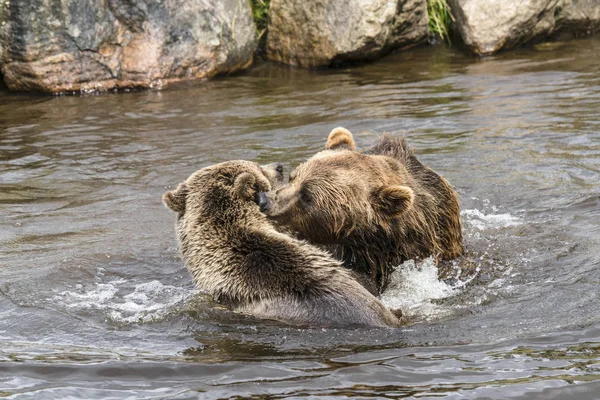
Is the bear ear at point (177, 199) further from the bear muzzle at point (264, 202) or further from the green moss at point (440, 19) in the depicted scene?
the green moss at point (440, 19)

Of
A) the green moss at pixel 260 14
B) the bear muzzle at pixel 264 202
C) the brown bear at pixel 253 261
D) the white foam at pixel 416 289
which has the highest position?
the green moss at pixel 260 14

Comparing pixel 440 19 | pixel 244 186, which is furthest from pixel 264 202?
pixel 440 19

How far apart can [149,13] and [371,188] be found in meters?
8.79

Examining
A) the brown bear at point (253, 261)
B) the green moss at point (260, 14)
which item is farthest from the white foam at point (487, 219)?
the green moss at point (260, 14)

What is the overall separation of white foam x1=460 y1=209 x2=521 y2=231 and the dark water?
25 mm

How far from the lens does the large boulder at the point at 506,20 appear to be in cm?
1409

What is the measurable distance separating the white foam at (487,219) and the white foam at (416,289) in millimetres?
1578

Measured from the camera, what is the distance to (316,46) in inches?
559

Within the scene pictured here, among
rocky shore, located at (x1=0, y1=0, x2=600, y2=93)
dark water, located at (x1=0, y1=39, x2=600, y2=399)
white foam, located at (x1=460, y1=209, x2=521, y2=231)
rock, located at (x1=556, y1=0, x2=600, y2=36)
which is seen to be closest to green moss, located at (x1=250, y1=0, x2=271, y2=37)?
rocky shore, located at (x1=0, y1=0, x2=600, y2=93)

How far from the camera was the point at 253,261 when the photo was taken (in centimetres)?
536

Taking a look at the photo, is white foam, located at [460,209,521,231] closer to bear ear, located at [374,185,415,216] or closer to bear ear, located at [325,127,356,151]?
bear ear, located at [325,127,356,151]

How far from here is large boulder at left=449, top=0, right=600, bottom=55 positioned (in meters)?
14.1

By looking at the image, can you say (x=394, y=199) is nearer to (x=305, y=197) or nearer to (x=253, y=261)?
(x=305, y=197)

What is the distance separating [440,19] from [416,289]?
9.98 meters
